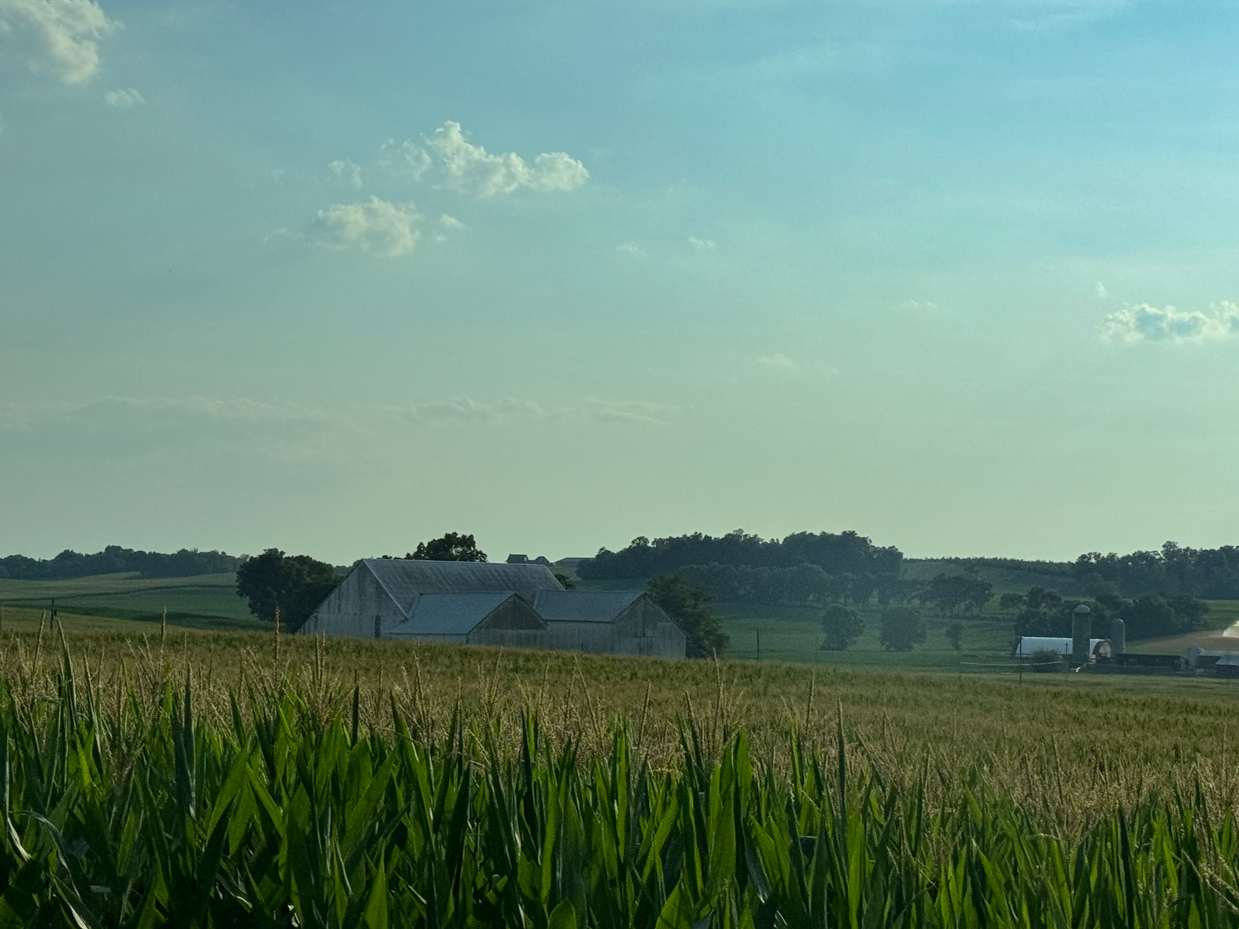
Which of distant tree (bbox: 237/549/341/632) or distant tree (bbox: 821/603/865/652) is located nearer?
distant tree (bbox: 237/549/341/632)

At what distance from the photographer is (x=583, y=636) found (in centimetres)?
8450

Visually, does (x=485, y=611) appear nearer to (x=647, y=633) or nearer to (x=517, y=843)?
(x=647, y=633)

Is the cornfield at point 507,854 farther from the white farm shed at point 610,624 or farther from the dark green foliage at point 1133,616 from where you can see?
the dark green foliage at point 1133,616

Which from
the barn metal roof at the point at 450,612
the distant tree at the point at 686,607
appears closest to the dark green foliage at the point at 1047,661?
the distant tree at the point at 686,607

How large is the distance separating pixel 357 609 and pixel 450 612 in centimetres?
841

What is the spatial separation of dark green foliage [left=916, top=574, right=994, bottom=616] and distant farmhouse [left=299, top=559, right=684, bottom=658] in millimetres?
64300

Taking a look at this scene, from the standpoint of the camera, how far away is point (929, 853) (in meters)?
3.98

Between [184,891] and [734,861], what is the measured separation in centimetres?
140

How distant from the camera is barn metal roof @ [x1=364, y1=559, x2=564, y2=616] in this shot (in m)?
83.5

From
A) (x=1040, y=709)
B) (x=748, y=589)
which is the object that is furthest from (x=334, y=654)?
(x=748, y=589)

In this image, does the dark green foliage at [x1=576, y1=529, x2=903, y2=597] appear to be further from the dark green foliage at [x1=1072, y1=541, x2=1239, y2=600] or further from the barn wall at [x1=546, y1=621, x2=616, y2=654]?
the barn wall at [x1=546, y1=621, x2=616, y2=654]

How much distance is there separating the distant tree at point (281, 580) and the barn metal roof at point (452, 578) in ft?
47.9

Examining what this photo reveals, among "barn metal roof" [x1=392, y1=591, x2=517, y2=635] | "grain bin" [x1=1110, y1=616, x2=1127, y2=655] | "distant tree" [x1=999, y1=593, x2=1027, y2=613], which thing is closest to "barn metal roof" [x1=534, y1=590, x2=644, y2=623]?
"barn metal roof" [x1=392, y1=591, x2=517, y2=635]

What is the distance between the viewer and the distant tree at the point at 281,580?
326 feet
